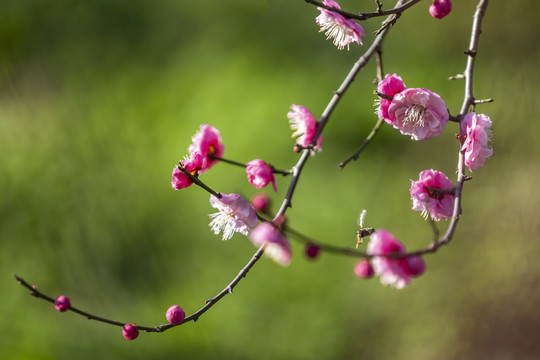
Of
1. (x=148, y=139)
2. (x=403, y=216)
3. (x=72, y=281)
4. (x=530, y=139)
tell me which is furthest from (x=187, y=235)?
(x=530, y=139)

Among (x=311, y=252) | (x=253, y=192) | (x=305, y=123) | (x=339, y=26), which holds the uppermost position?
(x=253, y=192)

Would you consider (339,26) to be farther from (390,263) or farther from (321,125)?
(390,263)

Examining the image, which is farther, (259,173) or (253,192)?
(253,192)

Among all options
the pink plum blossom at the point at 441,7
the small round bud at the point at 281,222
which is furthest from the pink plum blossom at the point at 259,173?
the pink plum blossom at the point at 441,7

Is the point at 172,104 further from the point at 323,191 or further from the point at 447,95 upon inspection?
the point at 447,95

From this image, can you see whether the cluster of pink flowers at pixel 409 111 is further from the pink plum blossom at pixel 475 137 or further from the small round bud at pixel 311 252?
the small round bud at pixel 311 252

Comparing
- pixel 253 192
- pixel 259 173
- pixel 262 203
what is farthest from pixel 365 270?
pixel 253 192
